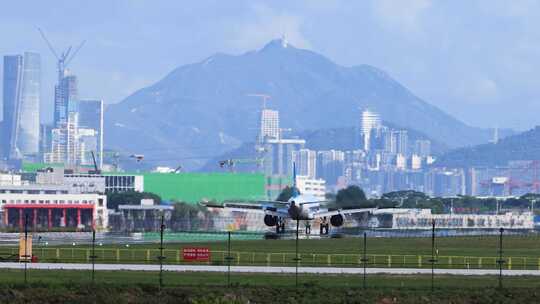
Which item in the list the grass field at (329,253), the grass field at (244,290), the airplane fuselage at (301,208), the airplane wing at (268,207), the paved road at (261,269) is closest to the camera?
the grass field at (244,290)

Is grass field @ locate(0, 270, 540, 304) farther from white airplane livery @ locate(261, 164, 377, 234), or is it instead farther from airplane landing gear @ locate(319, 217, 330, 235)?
airplane landing gear @ locate(319, 217, 330, 235)

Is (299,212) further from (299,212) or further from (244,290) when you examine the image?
(244,290)

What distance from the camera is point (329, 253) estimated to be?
4419 inches

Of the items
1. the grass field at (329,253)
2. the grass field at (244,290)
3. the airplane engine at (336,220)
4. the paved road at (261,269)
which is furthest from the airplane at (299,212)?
the grass field at (244,290)

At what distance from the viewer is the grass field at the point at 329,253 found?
99.8 meters

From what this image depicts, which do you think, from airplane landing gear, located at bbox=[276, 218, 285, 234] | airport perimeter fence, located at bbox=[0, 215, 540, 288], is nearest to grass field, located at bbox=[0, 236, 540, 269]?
airport perimeter fence, located at bbox=[0, 215, 540, 288]

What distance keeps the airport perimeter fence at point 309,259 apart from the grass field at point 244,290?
362mm

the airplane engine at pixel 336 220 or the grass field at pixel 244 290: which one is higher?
the airplane engine at pixel 336 220

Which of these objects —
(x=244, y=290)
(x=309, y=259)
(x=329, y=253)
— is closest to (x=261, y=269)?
(x=309, y=259)

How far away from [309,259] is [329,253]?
32.3ft

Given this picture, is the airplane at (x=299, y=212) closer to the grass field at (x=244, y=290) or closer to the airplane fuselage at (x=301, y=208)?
the airplane fuselage at (x=301, y=208)

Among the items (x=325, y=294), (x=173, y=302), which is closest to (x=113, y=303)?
(x=173, y=302)

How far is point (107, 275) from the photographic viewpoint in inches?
3209

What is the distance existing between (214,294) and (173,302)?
189 centimetres
